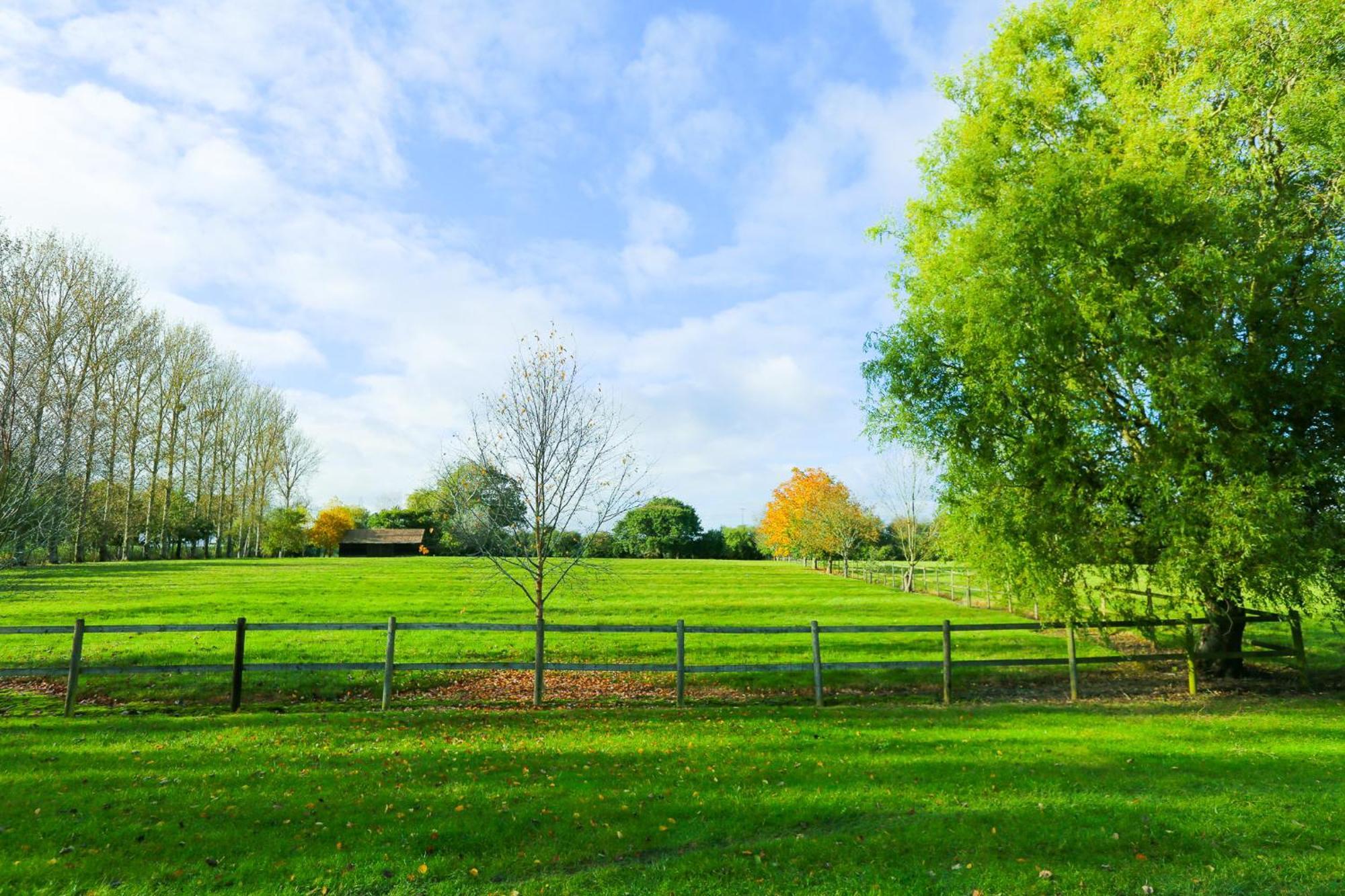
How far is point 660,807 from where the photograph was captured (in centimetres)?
761

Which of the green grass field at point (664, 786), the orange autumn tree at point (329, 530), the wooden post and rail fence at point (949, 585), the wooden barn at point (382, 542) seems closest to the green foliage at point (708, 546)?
the wooden post and rail fence at point (949, 585)

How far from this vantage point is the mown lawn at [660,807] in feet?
20.1

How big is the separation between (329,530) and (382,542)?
4.82m

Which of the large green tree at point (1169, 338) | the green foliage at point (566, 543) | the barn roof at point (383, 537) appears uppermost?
the large green tree at point (1169, 338)

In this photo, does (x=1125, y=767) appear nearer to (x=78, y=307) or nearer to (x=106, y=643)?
(x=106, y=643)

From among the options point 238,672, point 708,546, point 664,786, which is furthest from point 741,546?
point 664,786

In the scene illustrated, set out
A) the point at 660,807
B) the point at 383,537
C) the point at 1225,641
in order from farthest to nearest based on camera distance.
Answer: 1. the point at 383,537
2. the point at 1225,641
3. the point at 660,807

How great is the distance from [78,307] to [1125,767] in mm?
40617

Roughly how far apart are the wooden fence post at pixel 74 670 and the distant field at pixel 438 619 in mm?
1277

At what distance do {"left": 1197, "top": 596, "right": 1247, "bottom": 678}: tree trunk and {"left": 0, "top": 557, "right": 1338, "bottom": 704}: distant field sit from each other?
1.09 m

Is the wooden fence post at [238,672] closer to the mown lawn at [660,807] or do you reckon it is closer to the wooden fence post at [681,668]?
the mown lawn at [660,807]

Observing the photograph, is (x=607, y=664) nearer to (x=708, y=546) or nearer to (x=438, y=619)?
(x=438, y=619)

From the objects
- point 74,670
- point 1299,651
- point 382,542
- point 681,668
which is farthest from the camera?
point 382,542

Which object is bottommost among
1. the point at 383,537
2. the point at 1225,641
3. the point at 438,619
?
the point at 438,619
